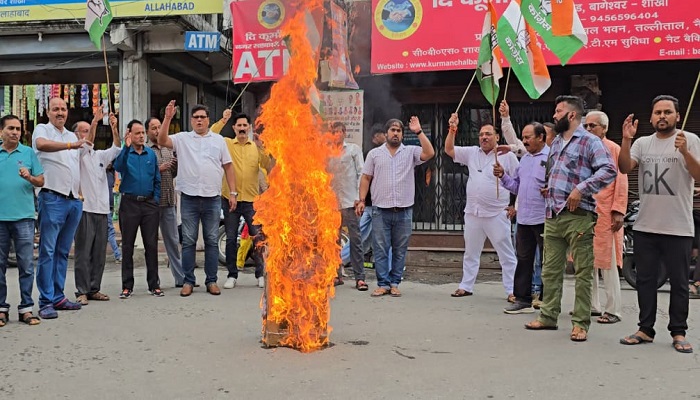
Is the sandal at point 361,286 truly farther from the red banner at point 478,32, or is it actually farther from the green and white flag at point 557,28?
the red banner at point 478,32

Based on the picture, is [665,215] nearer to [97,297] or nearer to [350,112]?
[97,297]

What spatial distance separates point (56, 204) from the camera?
5.97 m

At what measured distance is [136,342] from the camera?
4914mm

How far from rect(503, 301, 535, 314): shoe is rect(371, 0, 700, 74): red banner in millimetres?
4493

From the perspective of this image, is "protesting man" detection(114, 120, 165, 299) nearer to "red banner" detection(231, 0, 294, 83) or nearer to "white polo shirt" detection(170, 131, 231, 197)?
"white polo shirt" detection(170, 131, 231, 197)

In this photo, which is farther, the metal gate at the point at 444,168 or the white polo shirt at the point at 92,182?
the metal gate at the point at 444,168

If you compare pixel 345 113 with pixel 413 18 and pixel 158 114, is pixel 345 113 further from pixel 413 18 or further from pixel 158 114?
pixel 158 114

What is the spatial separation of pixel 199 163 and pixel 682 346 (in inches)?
206

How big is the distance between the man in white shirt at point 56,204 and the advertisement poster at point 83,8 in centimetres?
559

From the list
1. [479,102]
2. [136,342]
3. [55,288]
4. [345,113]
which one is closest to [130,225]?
[55,288]

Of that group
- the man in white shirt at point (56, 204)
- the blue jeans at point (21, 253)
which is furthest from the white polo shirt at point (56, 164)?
the blue jeans at point (21, 253)

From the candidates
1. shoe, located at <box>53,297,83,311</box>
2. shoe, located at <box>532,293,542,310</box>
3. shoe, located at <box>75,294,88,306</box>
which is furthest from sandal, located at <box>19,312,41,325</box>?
shoe, located at <box>532,293,542,310</box>

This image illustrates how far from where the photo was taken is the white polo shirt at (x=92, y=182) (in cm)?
663

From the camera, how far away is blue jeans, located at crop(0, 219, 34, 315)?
5.48m
